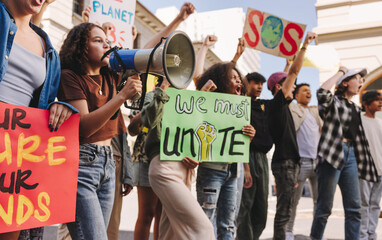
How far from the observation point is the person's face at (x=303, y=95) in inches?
185

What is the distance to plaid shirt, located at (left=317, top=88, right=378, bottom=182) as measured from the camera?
3.68 metres

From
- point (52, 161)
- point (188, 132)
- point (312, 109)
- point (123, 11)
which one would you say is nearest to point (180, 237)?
point (188, 132)

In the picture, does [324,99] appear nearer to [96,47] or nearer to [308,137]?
[308,137]

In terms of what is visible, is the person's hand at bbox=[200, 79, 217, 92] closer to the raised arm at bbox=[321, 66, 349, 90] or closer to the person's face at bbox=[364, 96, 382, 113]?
the raised arm at bbox=[321, 66, 349, 90]

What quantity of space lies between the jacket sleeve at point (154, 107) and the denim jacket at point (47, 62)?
0.65 meters

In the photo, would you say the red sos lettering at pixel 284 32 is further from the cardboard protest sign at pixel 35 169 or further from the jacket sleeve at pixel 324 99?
the cardboard protest sign at pixel 35 169

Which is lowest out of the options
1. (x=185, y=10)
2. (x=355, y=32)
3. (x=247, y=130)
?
(x=247, y=130)

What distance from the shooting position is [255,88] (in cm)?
357

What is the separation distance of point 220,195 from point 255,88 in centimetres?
124

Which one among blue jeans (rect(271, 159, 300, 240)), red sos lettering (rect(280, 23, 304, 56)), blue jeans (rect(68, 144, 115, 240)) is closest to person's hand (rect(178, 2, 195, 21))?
blue jeans (rect(68, 144, 115, 240))

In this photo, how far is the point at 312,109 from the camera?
15.4 ft

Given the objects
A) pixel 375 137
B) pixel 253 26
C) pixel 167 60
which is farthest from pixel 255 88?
pixel 167 60

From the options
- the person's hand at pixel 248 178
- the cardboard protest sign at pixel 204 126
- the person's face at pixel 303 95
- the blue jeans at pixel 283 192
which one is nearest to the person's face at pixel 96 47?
the cardboard protest sign at pixel 204 126

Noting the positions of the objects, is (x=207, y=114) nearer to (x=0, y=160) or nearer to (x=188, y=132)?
(x=188, y=132)
